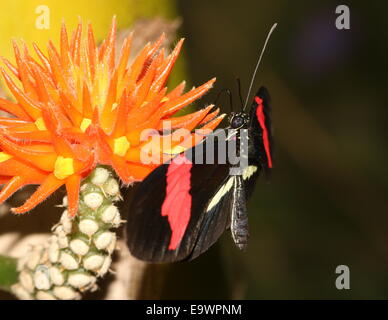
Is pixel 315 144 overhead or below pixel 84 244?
overhead

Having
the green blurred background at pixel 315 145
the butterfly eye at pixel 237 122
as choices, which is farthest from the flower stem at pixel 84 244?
the green blurred background at pixel 315 145

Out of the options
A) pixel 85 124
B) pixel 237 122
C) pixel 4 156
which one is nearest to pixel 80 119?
pixel 85 124

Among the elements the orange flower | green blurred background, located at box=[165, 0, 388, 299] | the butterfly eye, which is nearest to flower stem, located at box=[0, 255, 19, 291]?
the orange flower

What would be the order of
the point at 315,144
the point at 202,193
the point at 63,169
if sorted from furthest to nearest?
the point at 315,144 → the point at 202,193 → the point at 63,169

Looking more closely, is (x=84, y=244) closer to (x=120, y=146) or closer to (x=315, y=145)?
(x=120, y=146)
